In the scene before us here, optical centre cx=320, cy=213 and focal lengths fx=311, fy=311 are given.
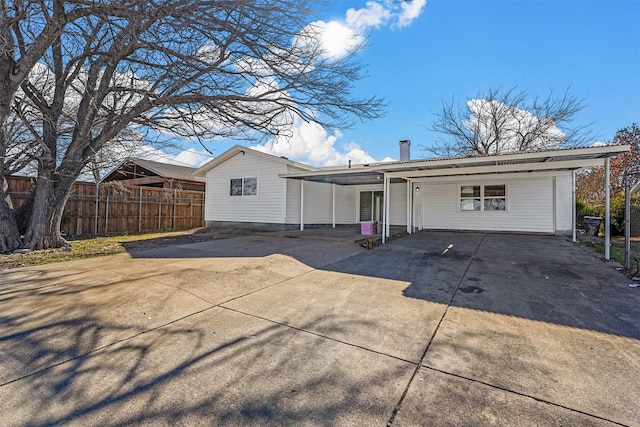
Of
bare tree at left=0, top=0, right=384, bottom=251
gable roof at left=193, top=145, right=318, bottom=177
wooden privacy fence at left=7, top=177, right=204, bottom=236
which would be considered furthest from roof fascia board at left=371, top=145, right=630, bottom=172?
wooden privacy fence at left=7, top=177, right=204, bottom=236

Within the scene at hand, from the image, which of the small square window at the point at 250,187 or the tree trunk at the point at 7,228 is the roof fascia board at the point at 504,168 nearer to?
the small square window at the point at 250,187

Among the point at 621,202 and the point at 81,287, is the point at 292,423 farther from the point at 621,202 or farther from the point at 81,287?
the point at 621,202

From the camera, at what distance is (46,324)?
3361mm

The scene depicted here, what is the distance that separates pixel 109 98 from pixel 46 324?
826cm

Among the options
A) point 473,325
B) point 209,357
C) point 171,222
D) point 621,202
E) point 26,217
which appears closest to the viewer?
point 209,357

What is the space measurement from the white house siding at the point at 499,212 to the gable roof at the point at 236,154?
5552mm

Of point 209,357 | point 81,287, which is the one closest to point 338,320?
point 209,357

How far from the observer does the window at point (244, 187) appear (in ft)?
47.0

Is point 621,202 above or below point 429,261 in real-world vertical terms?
above

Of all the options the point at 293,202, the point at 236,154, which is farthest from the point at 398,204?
the point at 236,154

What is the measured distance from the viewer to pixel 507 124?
63.8 feet

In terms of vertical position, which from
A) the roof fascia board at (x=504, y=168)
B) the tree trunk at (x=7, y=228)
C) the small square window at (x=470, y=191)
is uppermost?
the roof fascia board at (x=504, y=168)

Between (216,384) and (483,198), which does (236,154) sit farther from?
(216,384)

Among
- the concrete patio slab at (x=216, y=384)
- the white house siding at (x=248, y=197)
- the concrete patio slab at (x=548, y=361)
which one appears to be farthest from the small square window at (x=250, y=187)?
the concrete patio slab at (x=548, y=361)
